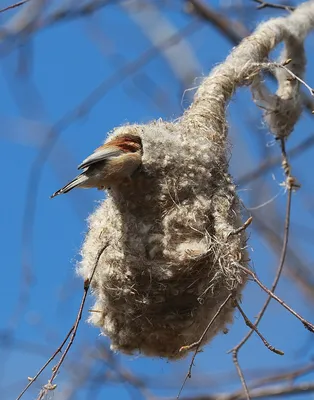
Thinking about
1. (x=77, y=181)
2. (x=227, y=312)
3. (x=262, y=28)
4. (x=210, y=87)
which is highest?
(x=262, y=28)

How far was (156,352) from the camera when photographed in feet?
10.3

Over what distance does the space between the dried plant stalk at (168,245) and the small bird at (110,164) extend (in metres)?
0.05

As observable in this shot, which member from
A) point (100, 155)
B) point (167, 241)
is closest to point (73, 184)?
point (100, 155)

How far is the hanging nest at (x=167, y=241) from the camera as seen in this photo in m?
2.88

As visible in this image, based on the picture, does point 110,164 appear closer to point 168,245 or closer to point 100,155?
point 100,155

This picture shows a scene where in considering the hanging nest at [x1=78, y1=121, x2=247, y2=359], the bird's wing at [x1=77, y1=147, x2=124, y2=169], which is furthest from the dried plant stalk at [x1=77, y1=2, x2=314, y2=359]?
the bird's wing at [x1=77, y1=147, x2=124, y2=169]

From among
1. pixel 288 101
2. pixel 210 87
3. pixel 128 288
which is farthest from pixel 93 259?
pixel 288 101

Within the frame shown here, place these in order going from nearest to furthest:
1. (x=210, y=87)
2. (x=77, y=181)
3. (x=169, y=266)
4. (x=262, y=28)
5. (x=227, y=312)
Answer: (x=77, y=181) → (x=169, y=266) → (x=227, y=312) → (x=210, y=87) → (x=262, y=28)

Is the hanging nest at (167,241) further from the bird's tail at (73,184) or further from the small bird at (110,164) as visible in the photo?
the bird's tail at (73,184)

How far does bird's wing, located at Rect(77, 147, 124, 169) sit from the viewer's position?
8.84 feet

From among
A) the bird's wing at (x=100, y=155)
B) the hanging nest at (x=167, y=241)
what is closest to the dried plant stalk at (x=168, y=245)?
the hanging nest at (x=167, y=241)

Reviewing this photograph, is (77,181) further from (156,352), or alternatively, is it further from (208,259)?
(156,352)

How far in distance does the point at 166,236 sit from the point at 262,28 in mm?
1180

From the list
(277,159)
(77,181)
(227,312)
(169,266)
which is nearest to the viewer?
(77,181)
